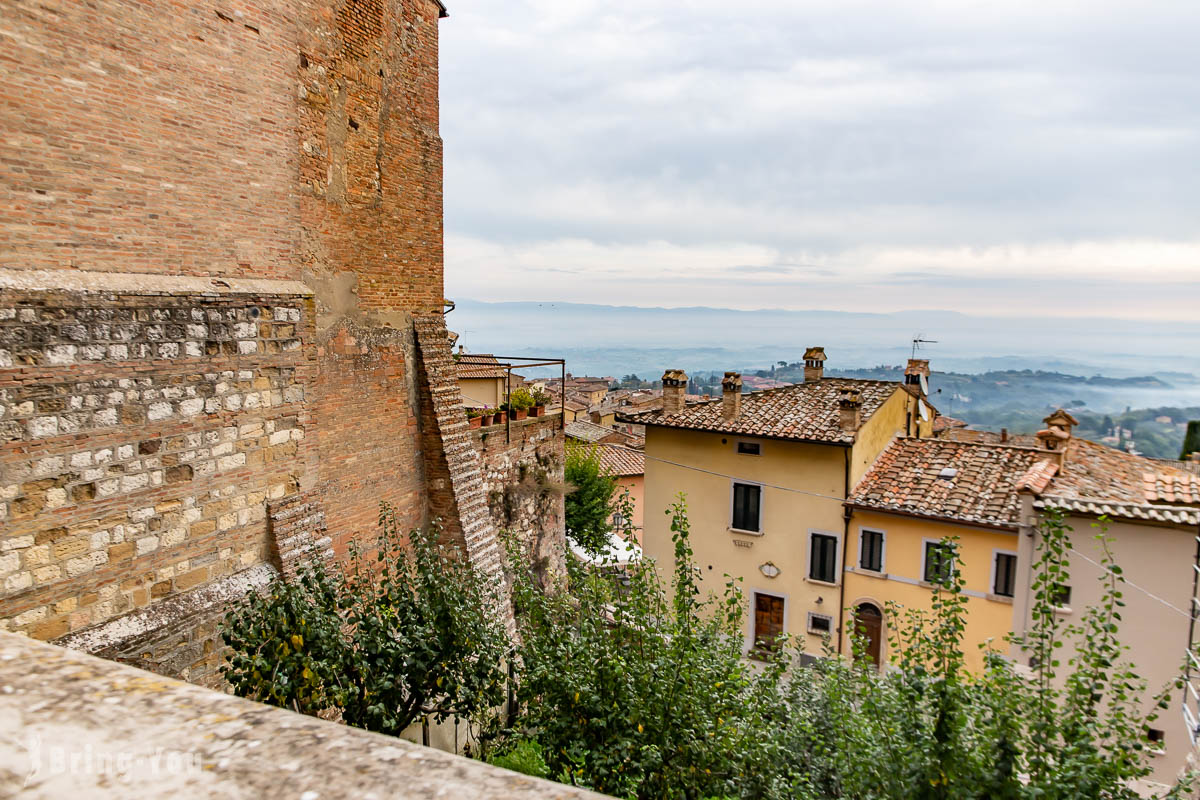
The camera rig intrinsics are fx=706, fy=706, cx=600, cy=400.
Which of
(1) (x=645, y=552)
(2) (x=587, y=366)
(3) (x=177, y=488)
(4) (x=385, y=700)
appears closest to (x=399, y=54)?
(3) (x=177, y=488)

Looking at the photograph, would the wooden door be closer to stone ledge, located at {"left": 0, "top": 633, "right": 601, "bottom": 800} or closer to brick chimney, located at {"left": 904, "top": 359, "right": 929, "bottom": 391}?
brick chimney, located at {"left": 904, "top": 359, "right": 929, "bottom": 391}

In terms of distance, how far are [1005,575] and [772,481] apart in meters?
5.21

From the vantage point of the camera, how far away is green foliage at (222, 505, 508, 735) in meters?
4.91

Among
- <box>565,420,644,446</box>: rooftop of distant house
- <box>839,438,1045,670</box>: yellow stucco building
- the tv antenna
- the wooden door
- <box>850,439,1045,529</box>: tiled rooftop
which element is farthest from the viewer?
<box>565,420,644,446</box>: rooftop of distant house

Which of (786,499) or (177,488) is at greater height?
(177,488)

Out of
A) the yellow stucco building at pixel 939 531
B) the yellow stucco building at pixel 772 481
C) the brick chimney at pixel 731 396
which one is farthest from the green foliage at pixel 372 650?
the brick chimney at pixel 731 396

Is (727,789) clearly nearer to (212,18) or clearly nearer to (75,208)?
(75,208)

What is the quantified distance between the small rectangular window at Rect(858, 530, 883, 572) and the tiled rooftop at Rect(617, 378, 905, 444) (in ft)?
7.49

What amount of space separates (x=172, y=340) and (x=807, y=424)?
1428cm

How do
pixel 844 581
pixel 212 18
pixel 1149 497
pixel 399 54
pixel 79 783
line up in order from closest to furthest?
pixel 79 783 < pixel 212 18 < pixel 399 54 < pixel 1149 497 < pixel 844 581

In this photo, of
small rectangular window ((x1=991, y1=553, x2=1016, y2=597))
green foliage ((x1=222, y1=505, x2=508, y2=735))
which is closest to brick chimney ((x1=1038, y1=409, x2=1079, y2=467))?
small rectangular window ((x1=991, y1=553, x2=1016, y2=597))

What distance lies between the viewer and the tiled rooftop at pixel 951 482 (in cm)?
1471

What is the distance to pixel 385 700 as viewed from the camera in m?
5.47

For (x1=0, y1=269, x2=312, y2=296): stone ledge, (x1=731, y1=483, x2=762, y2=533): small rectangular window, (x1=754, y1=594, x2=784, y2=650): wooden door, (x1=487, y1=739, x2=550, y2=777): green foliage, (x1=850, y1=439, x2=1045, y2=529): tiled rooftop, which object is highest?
(x1=0, y1=269, x2=312, y2=296): stone ledge
